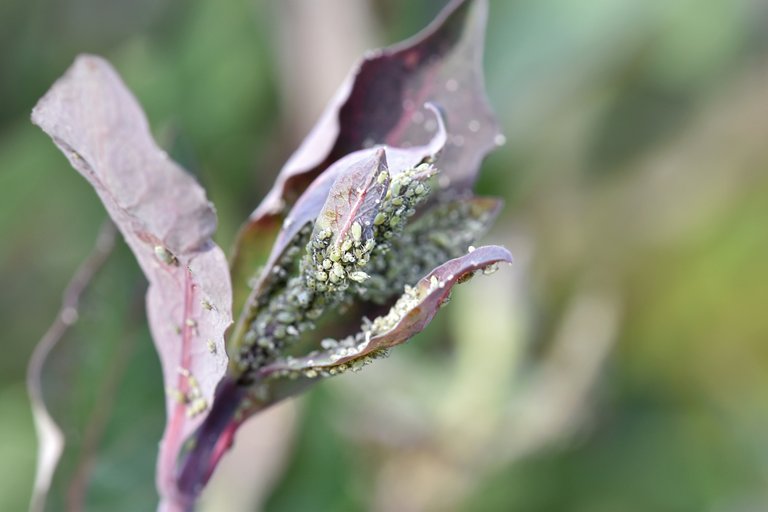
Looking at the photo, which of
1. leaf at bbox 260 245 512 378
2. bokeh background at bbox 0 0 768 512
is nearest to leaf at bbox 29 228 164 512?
leaf at bbox 260 245 512 378

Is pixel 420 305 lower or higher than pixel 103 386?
higher

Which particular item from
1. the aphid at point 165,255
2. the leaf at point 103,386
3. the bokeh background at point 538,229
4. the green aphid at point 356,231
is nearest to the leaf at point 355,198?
the green aphid at point 356,231

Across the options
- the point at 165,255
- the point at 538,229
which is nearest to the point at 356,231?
the point at 165,255

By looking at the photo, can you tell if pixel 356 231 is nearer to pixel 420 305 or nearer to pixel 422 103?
pixel 420 305

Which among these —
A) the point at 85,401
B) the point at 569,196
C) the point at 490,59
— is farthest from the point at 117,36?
the point at 85,401

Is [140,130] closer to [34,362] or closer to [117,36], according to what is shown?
[34,362]

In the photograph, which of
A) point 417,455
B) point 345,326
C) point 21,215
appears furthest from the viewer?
point 21,215
